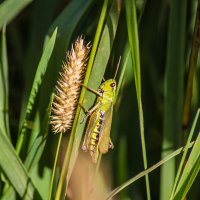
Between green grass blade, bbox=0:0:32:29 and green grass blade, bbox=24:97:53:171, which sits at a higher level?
green grass blade, bbox=0:0:32:29

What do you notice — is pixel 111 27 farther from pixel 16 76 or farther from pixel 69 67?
pixel 16 76

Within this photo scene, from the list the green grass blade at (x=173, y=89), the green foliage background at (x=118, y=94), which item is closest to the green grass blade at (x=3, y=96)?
the green foliage background at (x=118, y=94)

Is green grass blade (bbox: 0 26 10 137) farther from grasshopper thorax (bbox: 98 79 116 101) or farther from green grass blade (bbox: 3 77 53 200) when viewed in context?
grasshopper thorax (bbox: 98 79 116 101)

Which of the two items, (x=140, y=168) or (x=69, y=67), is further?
(x=140, y=168)

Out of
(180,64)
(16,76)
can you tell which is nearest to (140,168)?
(180,64)

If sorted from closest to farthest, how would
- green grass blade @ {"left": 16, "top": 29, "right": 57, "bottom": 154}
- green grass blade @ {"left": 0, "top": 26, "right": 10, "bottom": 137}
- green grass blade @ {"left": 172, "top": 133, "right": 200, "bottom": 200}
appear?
green grass blade @ {"left": 172, "top": 133, "right": 200, "bottom": 200} → green grass blade @ {"left": 16, "top": 29, "right": 57, "bottom": 154} → green grass blade @ {"left": 0, "top": 26, "right": 10, "bottom": 137}

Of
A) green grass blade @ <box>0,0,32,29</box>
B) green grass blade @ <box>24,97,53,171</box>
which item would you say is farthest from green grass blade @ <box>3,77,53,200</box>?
green grass blade @ <box>0,0,32,29</box>
